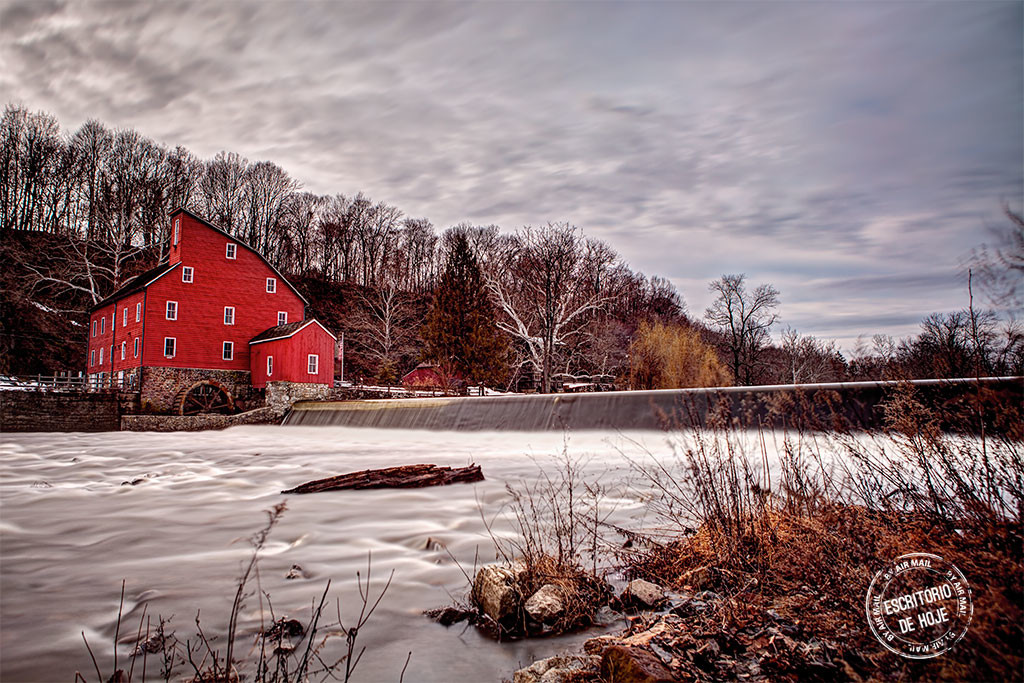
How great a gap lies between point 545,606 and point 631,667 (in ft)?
→ 3.28

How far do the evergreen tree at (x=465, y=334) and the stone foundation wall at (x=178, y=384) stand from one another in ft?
36.1

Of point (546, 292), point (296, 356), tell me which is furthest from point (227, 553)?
point (546, 292)

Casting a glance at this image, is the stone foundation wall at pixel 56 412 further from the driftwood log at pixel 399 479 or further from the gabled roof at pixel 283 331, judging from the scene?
the driftwood log at pixel 399 479

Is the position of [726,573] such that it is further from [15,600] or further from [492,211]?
[492,211]

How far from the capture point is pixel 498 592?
3406mm

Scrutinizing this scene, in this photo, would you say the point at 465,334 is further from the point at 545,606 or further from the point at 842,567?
the point at 842,567

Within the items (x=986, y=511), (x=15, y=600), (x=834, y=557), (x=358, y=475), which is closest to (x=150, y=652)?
(x=15, y=600)

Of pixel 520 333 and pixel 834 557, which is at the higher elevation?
pixel 520 333

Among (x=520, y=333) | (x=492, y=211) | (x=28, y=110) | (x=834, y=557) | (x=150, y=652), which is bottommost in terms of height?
(x=150, y=652)

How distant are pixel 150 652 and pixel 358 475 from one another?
5110 millimetres

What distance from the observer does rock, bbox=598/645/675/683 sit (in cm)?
235

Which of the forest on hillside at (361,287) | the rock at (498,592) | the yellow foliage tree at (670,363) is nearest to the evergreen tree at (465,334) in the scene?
the forest on hillside at (361,287)

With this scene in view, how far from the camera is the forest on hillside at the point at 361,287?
1312 inches

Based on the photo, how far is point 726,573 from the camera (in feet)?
11.8
